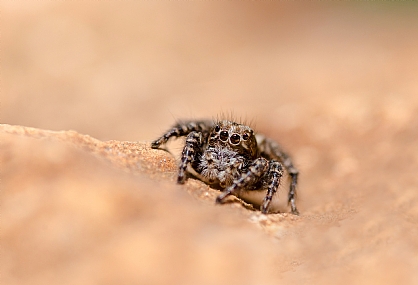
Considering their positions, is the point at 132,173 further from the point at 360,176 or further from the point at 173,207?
the point at 360,176

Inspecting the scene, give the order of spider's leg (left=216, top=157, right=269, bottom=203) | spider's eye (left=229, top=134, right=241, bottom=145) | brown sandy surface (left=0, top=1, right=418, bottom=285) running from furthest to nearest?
spider's eye (left=229, top=134, right=241, bottom=145), spider's leg (left=216, top=157, right=269, bottom=203), brown sandy surface (left=0, top=1, right=418, bottom=285)

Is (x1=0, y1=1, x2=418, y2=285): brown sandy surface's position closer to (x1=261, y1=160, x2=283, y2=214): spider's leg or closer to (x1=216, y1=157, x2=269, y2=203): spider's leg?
(x1=216, y1=157, x2=269, y2=203): spider's leg

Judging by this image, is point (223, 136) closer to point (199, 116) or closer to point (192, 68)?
point (199, 116)

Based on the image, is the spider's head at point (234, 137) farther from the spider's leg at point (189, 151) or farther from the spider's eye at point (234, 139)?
the spider's leg at point (189, 151)

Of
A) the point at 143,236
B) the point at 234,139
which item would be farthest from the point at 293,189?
the point at 143,236

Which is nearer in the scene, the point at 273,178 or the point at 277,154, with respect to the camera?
the point at 273,178

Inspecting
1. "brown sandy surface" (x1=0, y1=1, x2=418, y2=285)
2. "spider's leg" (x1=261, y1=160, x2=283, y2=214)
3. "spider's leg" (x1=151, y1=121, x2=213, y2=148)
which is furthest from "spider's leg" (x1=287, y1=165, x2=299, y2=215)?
"spider's leg" (x1=151, y1=121, x2=213, y2=148)

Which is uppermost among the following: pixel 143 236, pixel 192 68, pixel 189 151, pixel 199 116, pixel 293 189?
pixel 192 68
